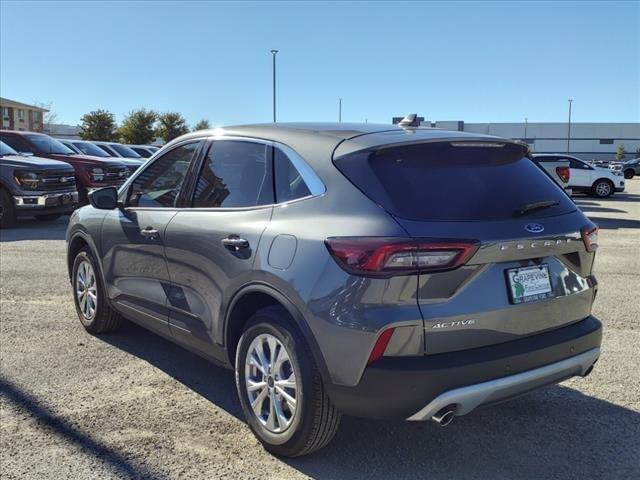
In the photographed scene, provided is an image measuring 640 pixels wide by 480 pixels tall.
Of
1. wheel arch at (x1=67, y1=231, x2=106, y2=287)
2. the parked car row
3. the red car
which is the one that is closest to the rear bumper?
wheel arch at (x1=67, y1=231, x2=106, y2=287)

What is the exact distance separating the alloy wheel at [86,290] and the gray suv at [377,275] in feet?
5.39

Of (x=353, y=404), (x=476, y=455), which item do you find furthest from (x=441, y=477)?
(x=353, y=404)

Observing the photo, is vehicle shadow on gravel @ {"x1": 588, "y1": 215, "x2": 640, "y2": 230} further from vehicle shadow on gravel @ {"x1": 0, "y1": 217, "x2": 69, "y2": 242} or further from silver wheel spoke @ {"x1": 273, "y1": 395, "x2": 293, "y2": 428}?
silver wheel spoke @ {"x1": 273, "y1": 395, "x2": 293, "y2": 428}

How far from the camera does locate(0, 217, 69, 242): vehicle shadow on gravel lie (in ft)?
→ 37.1

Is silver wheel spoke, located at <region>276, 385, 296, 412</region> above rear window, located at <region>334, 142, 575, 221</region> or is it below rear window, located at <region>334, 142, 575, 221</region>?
below

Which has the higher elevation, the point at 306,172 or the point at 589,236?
the point at 306,172

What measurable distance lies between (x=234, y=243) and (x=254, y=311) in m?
0.41

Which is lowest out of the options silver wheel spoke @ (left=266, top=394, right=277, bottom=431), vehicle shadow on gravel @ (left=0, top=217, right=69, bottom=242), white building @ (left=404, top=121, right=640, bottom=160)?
silver wheel spoke @ (left=266, top=394, right=277, bottom=431)

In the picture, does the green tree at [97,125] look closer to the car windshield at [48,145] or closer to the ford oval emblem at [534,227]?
the car windshield at [48,145]

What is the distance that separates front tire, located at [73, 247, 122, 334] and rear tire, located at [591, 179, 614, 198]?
23017 mm

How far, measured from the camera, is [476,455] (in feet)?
11.0

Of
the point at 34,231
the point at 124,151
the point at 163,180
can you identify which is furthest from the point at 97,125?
the point at 163,180

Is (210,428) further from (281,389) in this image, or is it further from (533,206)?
(533,206)

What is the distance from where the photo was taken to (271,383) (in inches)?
130
